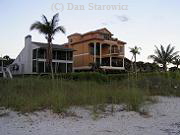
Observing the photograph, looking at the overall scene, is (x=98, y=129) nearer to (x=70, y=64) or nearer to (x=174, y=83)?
(x=174, y=83)

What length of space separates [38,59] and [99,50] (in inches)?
428

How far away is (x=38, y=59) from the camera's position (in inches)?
1359

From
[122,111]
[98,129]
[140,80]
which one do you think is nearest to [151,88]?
[140,80]

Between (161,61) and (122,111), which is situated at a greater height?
(161,61)

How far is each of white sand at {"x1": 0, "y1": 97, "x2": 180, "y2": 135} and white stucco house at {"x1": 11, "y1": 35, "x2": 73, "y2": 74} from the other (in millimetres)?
26664

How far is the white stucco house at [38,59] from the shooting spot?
34.7 metres

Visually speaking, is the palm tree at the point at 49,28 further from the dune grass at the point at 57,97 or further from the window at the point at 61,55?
the dune grass at the point at 57,97

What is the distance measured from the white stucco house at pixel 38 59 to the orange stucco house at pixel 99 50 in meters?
2.96

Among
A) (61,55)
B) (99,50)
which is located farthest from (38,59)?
(99,50)

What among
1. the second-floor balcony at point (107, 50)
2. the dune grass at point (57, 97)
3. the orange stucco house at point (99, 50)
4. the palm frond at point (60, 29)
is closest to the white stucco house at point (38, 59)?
the orange stucco house at point (99, 50)

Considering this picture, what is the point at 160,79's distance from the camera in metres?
17.1

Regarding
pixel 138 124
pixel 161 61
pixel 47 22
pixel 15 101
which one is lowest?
pixel 138 124

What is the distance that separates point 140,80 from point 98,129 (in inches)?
408

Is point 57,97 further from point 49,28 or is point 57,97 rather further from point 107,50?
point 107,50
